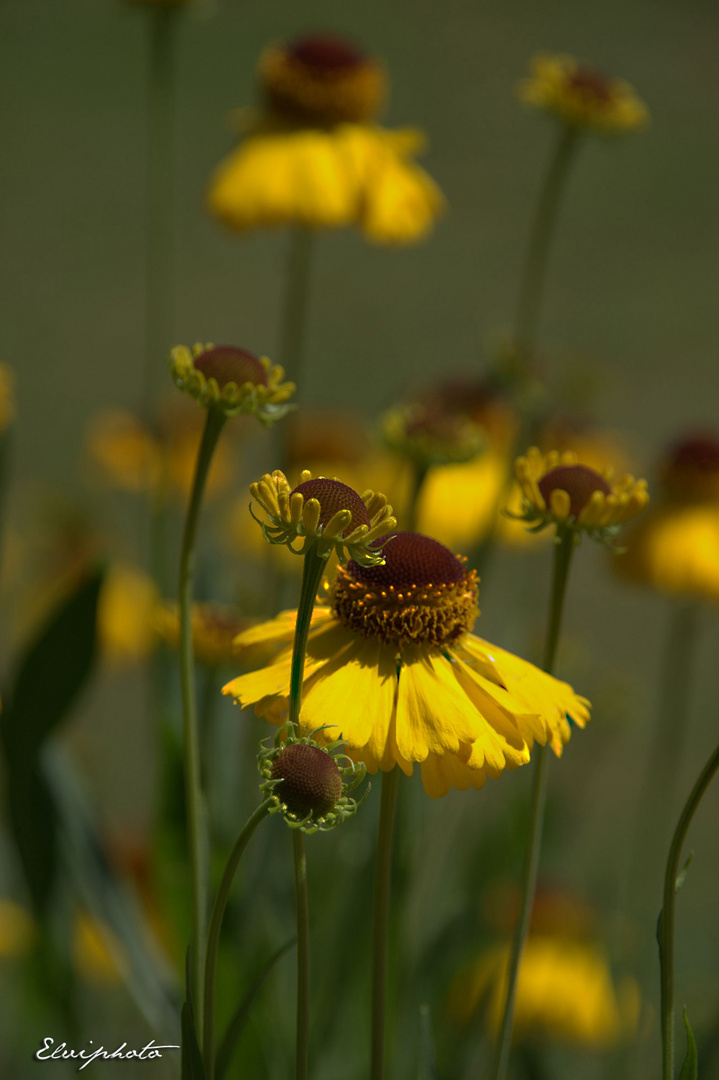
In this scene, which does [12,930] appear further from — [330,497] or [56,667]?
[330,497]

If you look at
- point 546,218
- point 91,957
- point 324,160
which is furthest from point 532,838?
point 91,957

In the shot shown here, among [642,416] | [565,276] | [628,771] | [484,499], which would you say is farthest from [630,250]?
[484,499]

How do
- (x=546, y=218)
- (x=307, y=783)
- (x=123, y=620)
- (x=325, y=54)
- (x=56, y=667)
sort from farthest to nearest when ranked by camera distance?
(x=123, y=620)
(x=325, y=54)
(x=546, y=218)
(x=56, y=667)
(x=307, y=783)

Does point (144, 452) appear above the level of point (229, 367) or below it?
below

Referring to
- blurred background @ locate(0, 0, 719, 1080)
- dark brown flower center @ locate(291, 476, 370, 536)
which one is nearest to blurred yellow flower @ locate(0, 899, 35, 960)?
blurred background @ locate(0, 0, 719, 1080)

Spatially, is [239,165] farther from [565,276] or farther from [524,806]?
[565,276]

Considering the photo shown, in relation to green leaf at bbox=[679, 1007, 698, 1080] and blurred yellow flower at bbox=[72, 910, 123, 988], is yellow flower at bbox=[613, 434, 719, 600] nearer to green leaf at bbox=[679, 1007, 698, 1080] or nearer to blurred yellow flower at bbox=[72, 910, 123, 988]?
green leaf at bbox=[679, 1007, 698, 1080]
